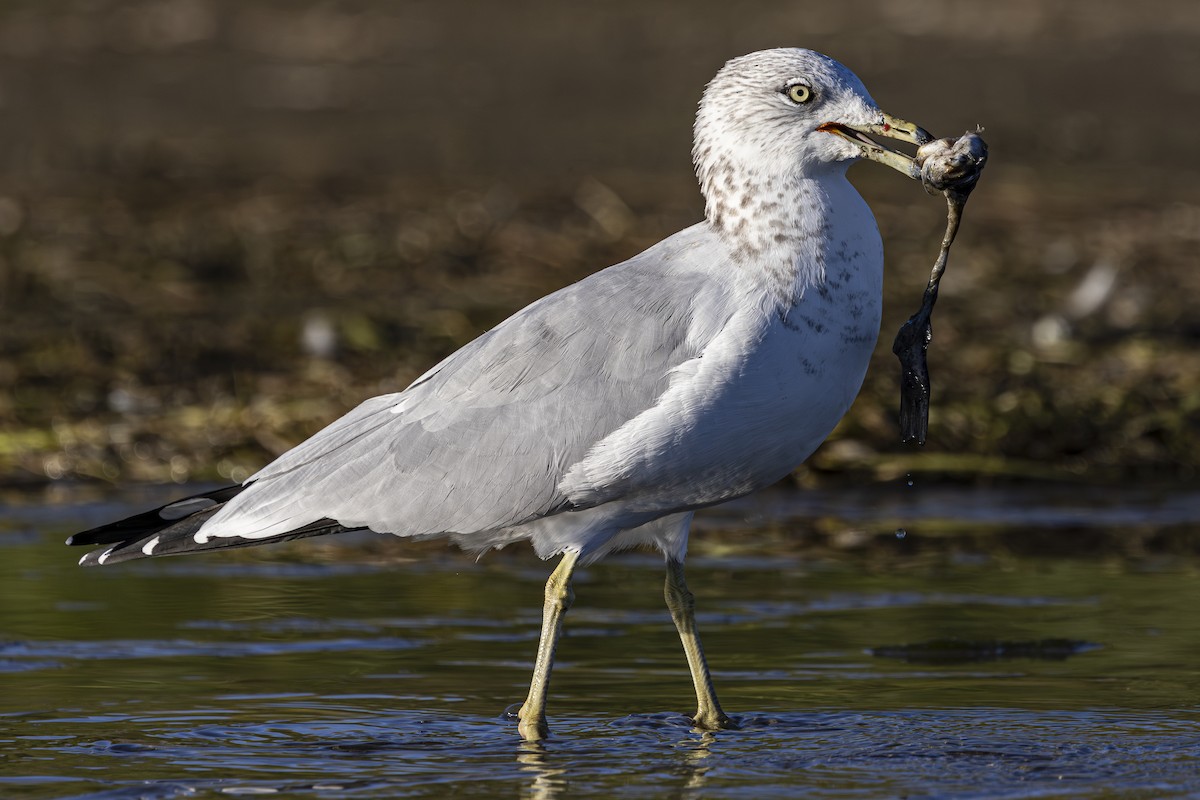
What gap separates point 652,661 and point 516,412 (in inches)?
48.7

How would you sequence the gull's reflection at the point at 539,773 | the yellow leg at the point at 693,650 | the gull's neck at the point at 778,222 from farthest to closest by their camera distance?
the yellow leg at the point at 693,650
the gull's neck at the point at 778,222
the gull's reflection at the point at 539,773

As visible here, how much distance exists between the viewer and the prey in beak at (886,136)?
598 cm

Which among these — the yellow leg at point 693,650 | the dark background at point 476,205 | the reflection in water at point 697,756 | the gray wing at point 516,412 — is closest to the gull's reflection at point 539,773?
the reflection in water at point 697,756

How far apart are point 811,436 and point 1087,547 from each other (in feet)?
9.70

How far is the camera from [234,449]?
1005 cm

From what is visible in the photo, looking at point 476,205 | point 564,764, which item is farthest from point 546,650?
point 476,205

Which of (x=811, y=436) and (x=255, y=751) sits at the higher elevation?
(x=811, y=436)

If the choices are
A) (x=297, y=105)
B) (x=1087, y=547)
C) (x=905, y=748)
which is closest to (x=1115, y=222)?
(x=1087, y=547)

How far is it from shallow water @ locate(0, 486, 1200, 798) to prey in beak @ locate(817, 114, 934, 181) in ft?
4.98

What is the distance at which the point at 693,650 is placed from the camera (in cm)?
641

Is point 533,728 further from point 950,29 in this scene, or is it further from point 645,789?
point 950,29

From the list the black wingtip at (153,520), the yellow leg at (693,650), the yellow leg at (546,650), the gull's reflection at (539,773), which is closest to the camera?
the gull's reflection at (539,773)

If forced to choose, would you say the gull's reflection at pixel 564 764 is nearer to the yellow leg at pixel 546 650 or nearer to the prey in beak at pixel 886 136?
the yellow leg at pixel 546 650

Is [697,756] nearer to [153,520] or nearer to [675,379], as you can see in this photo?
[675,379]
